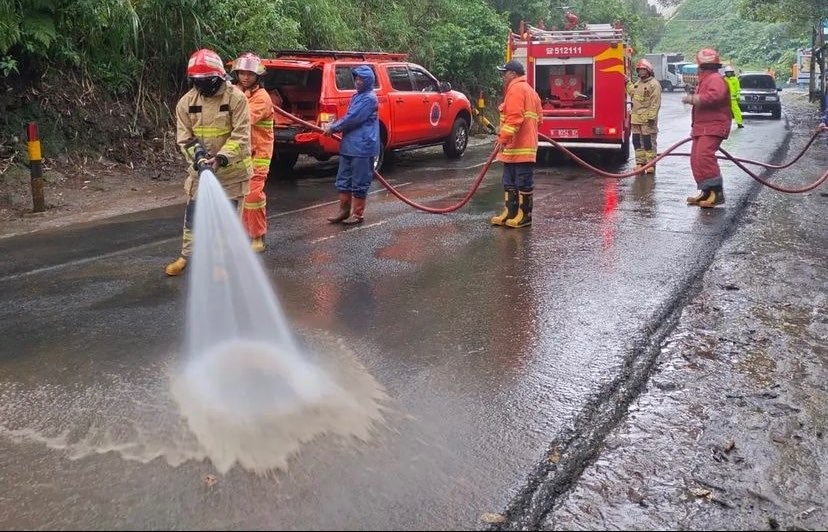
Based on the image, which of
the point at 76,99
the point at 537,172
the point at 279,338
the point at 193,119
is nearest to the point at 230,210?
the point at 279,338

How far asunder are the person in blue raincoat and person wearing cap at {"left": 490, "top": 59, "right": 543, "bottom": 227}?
1.36m

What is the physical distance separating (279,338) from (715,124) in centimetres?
701

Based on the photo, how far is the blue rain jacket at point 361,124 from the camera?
→ 334 inches

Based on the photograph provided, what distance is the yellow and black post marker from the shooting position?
32.2 ft

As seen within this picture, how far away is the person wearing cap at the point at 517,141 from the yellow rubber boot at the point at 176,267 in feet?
11.2

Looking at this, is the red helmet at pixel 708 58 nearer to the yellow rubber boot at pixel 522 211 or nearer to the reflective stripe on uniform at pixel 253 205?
the yellow rubber boot at pixel 522 211

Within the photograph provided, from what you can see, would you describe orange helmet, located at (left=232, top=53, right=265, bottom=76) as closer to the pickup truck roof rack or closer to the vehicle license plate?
the pickup truck roof rack

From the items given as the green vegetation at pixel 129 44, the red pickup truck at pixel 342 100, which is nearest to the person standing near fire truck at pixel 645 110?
the red pickup truck at pixel 342 100

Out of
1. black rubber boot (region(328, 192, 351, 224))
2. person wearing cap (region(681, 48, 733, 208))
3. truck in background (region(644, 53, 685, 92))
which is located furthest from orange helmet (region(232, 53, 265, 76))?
truck in background (region(644, 53, 685, 92))

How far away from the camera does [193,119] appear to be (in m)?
6.45

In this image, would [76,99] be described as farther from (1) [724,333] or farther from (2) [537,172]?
(1) [724,333]

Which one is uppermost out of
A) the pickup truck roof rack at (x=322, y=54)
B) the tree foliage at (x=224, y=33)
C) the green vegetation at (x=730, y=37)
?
the green vegetation at (x=730, y=37)

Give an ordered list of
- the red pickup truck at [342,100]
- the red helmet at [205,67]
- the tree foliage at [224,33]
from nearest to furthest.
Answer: the red helmet at [205,67], the tree foliage at [224,33], the red pickup truck at [342,100]

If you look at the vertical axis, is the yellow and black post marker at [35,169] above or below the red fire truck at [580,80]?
below
